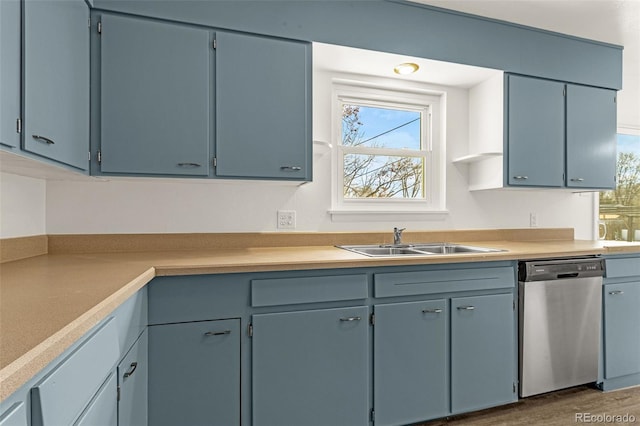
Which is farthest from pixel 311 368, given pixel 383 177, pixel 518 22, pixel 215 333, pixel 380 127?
pixel 518 22

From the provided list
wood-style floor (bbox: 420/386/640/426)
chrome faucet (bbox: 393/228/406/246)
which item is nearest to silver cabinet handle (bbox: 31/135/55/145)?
chrome faucet (bbox: 393/228/406/246)

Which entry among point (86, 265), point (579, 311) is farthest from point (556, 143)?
point (86, 265)

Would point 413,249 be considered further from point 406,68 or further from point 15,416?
point 15,416

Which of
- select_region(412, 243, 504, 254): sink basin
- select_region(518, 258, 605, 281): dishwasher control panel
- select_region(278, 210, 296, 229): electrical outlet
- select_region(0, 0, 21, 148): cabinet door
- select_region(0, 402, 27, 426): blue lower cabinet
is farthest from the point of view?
select_region(412, 243, 504, 254): sink basin

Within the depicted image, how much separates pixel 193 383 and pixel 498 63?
2652mm

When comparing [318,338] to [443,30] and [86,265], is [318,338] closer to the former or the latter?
[86,265]

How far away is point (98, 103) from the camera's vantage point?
70.5 inches

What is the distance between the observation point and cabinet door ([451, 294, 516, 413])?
2.05m

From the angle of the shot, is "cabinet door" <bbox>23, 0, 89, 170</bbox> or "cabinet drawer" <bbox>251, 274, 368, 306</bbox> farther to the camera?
"cabinet drawer" <bbox>251, 274, 368, 306</bbox>

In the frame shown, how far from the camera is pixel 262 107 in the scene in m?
2.02

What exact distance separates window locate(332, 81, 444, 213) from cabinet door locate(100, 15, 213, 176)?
40.1 inches

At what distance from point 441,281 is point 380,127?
131 centimetres

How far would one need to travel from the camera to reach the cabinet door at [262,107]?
197 cm

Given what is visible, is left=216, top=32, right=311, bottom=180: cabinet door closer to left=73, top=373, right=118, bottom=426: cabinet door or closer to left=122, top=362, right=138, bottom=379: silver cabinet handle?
left=122, top=362, right=138, bottom=379: silver cabinet handle
